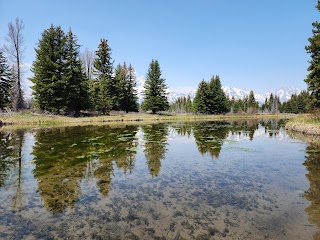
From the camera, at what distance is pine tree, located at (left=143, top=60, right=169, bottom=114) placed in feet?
171

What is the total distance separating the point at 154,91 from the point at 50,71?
24.5 metres

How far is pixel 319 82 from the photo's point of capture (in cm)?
2177

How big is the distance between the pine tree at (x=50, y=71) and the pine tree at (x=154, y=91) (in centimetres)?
2103

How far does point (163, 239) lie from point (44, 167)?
657 centimetres

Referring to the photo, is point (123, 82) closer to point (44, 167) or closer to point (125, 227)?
point (44, 167)

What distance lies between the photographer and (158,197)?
19.0 feet

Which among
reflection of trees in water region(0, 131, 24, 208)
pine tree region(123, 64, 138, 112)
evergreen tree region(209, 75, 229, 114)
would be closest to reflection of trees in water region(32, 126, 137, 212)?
reflection of trees in water region(0, 131, 24, 208)

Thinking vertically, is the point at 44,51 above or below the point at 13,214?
above

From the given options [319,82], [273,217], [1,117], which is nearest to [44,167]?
[273,217]

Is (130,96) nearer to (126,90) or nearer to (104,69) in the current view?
(126,90)

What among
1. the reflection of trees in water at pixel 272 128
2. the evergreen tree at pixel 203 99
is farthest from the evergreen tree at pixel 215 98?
the reflection of trees in water at pixel 272 128

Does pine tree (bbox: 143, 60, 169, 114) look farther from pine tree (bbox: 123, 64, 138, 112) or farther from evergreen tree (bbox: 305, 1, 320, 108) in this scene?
evergreen tree (bbox: 305, 1, 320, 108)

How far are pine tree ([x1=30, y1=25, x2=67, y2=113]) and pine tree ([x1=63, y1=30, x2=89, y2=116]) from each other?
80 centimetres

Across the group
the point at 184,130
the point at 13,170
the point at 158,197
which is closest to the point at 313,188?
the point at 158,197
